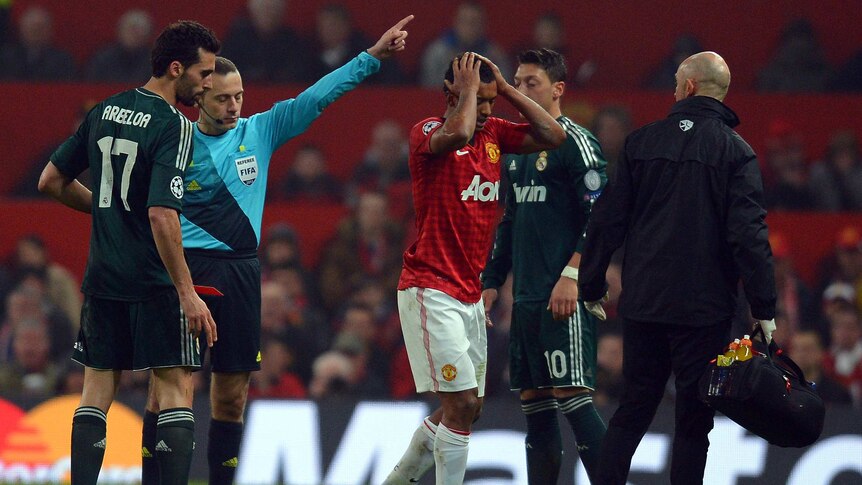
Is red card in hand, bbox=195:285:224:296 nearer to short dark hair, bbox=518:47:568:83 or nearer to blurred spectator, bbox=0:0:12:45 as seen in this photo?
short dark hair, bbox=518:47:568:83

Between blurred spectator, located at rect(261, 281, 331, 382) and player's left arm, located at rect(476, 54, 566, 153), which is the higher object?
player's left arm, located at rect(476, 54, 566, 153)

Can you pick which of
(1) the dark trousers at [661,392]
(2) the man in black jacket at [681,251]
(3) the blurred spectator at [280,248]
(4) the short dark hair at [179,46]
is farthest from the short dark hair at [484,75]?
(3) the blurred spectator at [280,248]

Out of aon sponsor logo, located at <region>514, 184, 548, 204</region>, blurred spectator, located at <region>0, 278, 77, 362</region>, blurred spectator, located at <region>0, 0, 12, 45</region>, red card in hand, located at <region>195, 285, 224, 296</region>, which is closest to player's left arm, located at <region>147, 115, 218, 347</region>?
red card in hand, located at <region>195, 285, 224, 296</region>

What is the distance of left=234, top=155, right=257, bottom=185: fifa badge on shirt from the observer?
671 centimetres

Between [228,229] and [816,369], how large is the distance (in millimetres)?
5228

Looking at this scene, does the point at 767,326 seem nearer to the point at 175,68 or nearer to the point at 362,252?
the point at 175,68

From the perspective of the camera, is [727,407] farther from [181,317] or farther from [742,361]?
[181,317]

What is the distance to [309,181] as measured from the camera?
39.5ft

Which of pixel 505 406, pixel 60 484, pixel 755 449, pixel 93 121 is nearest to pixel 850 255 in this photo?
pixel 755 449

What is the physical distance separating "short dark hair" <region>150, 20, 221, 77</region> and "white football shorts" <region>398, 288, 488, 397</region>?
143 centimetres

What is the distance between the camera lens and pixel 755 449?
8.93 meters

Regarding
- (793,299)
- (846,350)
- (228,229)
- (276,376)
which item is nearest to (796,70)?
(793,299)

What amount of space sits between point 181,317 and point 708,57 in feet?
8.88

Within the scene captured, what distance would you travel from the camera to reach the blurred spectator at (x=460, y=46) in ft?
42.6
